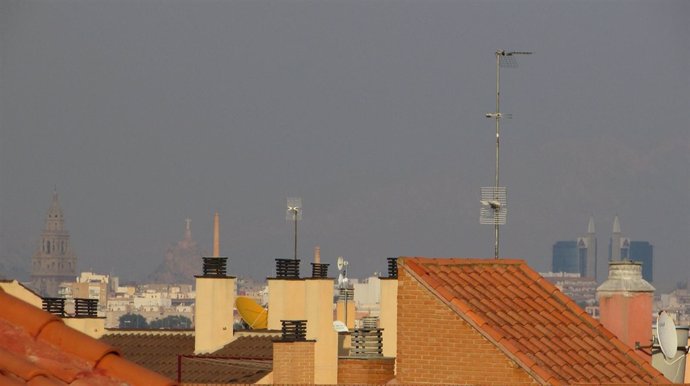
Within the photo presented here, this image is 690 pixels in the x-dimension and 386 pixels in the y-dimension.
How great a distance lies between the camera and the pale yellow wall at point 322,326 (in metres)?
36.3

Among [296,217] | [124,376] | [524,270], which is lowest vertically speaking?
[124,376]

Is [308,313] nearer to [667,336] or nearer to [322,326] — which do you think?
[322,326]

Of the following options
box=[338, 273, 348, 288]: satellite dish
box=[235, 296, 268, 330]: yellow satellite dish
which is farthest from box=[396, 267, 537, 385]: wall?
box=[338, 273, 348, 288]: satellite dish

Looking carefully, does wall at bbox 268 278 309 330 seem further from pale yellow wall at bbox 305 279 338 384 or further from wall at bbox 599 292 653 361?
wall at bbox 599 292 653 361

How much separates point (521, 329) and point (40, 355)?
1119 cm

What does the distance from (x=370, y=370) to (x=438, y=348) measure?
3.59 m

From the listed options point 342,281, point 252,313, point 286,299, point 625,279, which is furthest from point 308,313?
point 625,279

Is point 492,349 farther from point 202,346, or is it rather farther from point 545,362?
point 202,346

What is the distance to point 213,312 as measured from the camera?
1657 inches

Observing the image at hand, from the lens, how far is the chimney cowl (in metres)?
23.9

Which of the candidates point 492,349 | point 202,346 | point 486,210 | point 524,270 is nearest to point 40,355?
point 492,349

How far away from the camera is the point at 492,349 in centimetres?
1841

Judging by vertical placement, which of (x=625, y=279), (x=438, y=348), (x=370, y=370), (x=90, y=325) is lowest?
(x=370, y=370)

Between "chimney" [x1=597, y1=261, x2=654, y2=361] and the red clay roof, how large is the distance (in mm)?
15568
